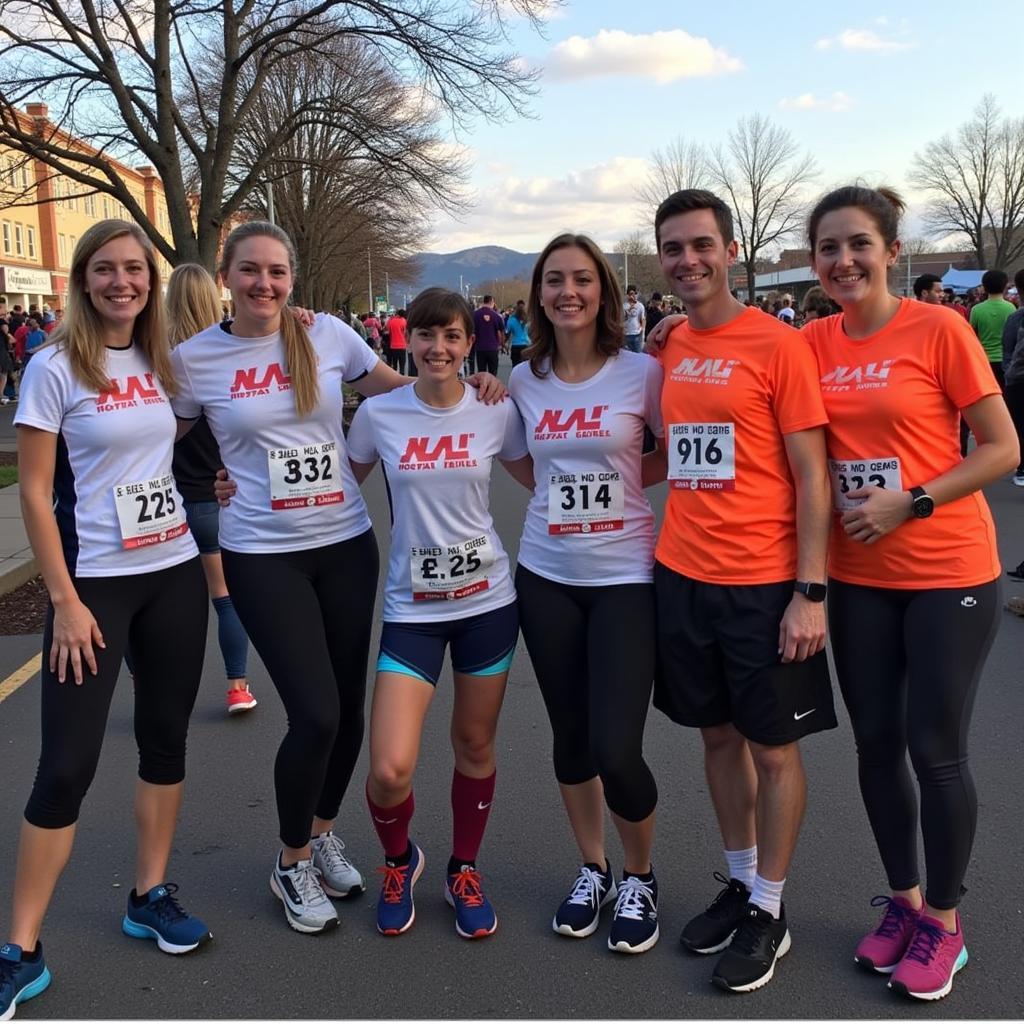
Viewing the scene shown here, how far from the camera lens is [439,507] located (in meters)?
3.12

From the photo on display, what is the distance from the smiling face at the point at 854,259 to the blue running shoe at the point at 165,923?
2635mm

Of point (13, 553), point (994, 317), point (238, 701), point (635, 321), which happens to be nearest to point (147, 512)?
point (238, 701)

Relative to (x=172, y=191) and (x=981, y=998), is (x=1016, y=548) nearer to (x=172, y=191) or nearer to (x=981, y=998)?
(x=981, y=998)

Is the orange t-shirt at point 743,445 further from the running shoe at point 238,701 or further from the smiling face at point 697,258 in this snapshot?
the running shoe at point 238,701

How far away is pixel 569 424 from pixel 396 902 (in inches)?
61.6

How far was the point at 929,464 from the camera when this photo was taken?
9.10ft

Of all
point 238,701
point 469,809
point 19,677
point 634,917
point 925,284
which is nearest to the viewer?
point 634,917

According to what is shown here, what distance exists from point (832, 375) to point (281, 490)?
1.67 meters

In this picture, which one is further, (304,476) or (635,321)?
(635,321)

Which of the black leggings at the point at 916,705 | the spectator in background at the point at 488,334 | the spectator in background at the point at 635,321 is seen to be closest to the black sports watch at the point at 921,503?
the black leggings at the point at 916,705

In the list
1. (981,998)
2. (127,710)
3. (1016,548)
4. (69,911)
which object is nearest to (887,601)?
(981,998)

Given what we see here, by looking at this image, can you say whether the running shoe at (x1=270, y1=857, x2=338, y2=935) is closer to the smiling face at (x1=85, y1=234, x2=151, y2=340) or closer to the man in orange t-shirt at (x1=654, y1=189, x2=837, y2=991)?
the man in orange t-shirt at (x1=654, y1=189, x2=837, y2=991)

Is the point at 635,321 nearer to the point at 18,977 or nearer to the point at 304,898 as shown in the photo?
the point at 304,898

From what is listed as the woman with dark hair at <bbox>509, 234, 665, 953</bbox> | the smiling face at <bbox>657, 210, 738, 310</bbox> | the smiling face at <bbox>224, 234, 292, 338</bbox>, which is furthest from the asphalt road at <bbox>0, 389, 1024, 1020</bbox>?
the smiling face at <bbox>657, 210, 738, 310</bbox>
